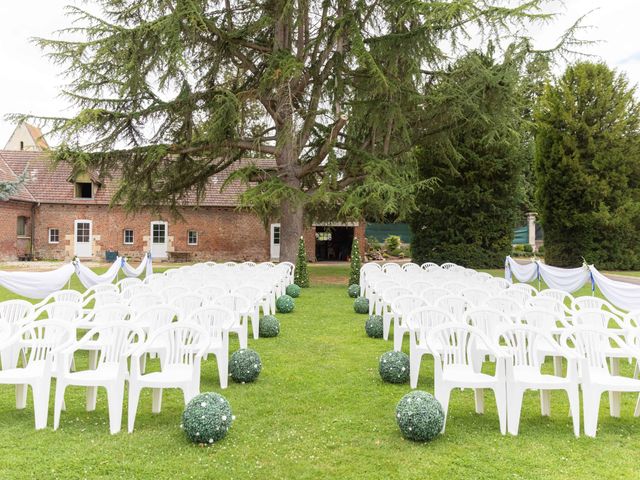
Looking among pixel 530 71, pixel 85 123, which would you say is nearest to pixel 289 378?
pixel 85 123

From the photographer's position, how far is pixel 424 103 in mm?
15781

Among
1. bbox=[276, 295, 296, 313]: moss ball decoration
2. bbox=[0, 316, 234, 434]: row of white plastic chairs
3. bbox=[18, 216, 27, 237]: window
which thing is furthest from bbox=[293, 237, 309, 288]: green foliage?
bbox=[18, 216, 27, 237]: window

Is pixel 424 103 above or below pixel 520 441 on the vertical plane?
above

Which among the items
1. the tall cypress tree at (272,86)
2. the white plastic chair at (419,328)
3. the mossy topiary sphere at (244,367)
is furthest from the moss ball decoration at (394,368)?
the tall cypress tree at (272,86)

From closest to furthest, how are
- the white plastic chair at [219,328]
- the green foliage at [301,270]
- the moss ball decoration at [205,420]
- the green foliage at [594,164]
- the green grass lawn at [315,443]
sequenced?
the green grass lawn at [315,443] < the moss ball decoration at [205,420] < the white plastic chair at [219,328] < the green foliage at [301,270] < the green foliage at [594,164]

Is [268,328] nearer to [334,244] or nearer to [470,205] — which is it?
[470,205]

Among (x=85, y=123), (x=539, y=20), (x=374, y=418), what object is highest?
(x=539, y=20)

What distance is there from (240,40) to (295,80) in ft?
6.83

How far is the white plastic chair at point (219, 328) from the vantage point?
5383 millimetres

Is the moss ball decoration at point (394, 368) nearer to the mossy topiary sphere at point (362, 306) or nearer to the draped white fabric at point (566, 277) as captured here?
the mossy topiary sphere at point (362, 306)

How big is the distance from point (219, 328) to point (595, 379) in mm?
3618

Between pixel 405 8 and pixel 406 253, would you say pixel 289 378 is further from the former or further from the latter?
pixel 406 253

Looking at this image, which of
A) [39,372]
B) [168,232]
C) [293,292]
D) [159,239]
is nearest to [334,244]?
[168,232]

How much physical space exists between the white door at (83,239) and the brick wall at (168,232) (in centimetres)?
19
